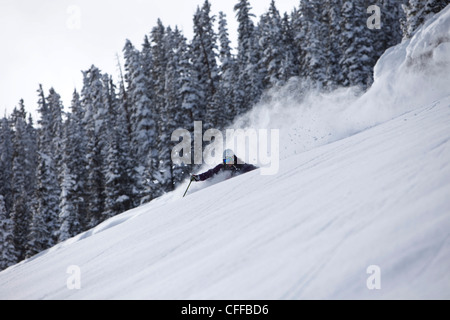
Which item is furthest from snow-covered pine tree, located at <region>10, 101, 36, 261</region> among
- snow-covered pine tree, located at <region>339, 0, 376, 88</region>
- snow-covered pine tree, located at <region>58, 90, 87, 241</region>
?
snow-covered pine tree, located at <region>339, 0, 376, 88</region>

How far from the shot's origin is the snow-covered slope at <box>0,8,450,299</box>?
2.38 m

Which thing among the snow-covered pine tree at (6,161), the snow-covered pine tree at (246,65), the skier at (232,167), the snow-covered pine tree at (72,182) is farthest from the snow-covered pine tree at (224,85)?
the snow-covered pine tree at (6,161)

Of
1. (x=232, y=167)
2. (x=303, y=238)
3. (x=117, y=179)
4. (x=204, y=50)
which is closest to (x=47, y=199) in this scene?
(x=117, y=179)

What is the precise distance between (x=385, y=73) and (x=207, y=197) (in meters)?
8.67

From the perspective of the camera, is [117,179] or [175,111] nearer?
[117,179]

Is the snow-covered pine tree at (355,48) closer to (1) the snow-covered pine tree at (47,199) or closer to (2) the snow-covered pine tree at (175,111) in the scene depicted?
(2) the snow-covered pine tree at (175,111)

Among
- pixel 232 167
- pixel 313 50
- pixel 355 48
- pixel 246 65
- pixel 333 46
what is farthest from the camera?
pixel 246 65

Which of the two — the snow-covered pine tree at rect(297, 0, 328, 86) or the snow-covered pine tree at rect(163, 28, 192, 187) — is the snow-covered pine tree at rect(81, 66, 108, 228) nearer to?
the snow-covered pine tree at rect(163, 28, 192, 187)

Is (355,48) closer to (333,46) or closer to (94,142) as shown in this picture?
(333,46)

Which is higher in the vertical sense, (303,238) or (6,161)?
(6,161)

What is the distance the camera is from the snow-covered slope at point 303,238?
2.38 meters

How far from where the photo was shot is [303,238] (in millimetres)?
3146

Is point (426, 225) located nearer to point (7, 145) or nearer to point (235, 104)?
point (235, 104)

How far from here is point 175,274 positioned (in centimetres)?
335
